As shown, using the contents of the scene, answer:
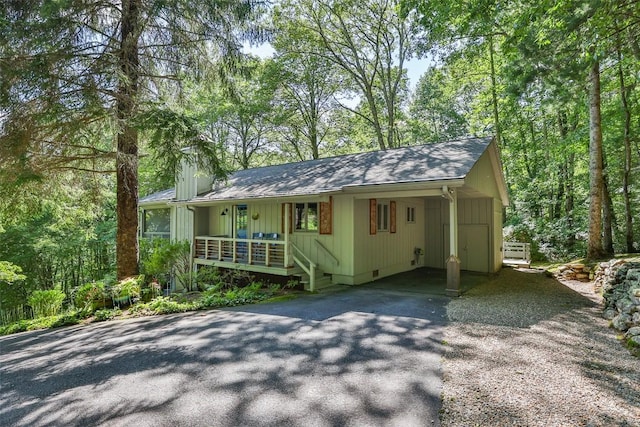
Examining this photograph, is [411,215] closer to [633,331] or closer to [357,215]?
[357,215]

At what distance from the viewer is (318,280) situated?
9500 mm

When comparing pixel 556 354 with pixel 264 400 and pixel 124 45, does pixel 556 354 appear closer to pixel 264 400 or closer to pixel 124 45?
pixel 264 400

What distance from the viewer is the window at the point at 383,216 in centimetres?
1053

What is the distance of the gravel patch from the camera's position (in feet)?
9.52

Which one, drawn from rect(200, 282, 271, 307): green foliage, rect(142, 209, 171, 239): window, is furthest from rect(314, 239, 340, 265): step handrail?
rect(142, 209, 171, 239): window

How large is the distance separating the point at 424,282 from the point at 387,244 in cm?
171

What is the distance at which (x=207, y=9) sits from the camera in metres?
7.25

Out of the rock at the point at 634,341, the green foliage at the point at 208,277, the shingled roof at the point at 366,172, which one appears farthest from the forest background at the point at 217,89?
the rock at the point at 634,341

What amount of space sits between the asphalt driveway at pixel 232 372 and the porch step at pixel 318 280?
9.33 ft

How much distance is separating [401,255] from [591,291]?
5.18m

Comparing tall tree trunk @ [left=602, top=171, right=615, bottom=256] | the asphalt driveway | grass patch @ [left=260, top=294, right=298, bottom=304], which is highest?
tall tree trunk @ [left=602, top=171, right=615, bottom=256]

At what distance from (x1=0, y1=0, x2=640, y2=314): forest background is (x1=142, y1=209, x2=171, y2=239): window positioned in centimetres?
278

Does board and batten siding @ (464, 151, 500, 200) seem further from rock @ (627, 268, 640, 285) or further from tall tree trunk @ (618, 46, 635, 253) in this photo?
tall tree trunk @ (618, 46, 635, 253)

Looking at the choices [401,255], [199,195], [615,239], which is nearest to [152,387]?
[401,255]
